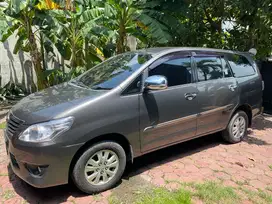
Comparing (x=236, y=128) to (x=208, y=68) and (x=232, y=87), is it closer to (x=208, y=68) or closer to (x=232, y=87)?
(x=232, y=87)

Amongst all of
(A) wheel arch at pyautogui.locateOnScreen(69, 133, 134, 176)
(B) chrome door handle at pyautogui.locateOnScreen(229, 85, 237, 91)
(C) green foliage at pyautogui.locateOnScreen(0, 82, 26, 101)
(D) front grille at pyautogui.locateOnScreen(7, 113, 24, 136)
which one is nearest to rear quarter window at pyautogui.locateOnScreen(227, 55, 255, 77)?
(B) chrome door handle at pyautogui.locateOnScreen(229, 85, 237, 91)

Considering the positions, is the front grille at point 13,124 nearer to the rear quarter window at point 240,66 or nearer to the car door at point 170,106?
the car door at point 170,106

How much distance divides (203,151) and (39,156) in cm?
305

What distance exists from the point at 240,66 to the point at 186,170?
8.21 feet

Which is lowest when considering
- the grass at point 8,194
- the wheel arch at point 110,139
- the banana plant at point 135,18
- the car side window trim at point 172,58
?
the grass at point 8,194

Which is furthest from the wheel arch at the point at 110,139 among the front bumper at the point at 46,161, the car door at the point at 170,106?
the car door at the point at 170,106

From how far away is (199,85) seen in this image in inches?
181

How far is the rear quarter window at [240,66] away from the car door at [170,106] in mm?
1229

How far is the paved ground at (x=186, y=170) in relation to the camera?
3.56 meters

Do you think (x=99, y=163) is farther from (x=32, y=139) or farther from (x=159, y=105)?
(x=159, y=105)

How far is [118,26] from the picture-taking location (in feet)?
25.5

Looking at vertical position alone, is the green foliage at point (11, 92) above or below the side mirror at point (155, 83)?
below

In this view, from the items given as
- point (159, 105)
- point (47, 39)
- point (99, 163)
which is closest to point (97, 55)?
point (47, 39)

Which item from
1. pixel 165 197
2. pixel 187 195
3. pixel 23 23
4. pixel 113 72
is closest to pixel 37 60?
pixel 23 23
